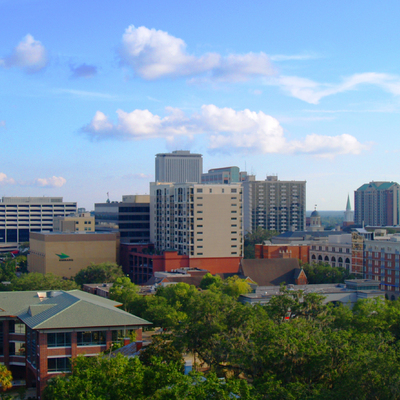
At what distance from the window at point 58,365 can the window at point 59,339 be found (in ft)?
4.10

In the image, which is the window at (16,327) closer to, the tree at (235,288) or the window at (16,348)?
the window at (16,348)

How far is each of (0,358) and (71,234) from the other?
274ft

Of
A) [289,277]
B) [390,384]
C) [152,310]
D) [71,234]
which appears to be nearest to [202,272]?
[289,277]

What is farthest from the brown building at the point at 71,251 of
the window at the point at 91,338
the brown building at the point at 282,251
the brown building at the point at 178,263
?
the window at the point at 91,338

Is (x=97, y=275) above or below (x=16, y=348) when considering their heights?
above

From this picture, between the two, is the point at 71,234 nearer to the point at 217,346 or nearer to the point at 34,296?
the point at 34,296

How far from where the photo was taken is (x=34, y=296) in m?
66.2

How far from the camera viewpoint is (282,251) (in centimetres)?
15512

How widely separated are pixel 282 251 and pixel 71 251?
5506cm

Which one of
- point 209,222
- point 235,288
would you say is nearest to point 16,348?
point 235,288

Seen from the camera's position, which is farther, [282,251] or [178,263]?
[282,251]

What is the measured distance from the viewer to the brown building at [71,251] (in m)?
140

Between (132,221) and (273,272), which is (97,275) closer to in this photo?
(273,272)

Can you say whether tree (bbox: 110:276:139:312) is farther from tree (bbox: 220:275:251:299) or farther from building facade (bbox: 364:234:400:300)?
building facade (bbox: 364:234:400:300)
